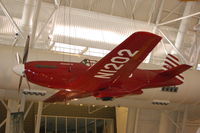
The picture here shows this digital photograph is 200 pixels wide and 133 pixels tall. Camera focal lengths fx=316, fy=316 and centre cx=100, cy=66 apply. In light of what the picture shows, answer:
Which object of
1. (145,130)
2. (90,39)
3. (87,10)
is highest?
(87,10)

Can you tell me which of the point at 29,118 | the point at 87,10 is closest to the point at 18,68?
the point at 87,10

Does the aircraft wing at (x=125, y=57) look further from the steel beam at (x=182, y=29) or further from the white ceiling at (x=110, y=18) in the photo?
the steel beam at (x=182, y=29)

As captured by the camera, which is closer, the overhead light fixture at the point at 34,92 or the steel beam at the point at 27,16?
the overhead light fixture at the point at 34,92

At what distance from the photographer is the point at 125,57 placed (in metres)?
7.00

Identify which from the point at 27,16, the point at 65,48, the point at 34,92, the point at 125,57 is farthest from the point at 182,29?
the point at 125,57

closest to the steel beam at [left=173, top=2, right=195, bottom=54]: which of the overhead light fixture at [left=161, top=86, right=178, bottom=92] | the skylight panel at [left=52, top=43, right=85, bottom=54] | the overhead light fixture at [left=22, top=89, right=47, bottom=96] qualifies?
the overhead light fixture at [left=161, top=86, right=178, bottom=92]

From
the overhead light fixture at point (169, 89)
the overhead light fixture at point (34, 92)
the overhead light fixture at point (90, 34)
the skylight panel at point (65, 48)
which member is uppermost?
the overhead light fixture at point (90, 34)

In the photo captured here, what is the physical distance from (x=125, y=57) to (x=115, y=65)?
379mm

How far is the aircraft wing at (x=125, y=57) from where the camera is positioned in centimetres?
636

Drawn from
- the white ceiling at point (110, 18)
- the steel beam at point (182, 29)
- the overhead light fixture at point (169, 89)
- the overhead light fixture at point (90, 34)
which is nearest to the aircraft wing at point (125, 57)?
the overhead light fixture at point (169, 89)

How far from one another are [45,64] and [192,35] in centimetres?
1345

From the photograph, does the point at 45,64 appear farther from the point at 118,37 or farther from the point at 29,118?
the point at 29,118

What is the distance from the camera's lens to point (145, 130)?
19.3 meters

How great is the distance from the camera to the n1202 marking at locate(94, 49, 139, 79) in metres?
6.89
